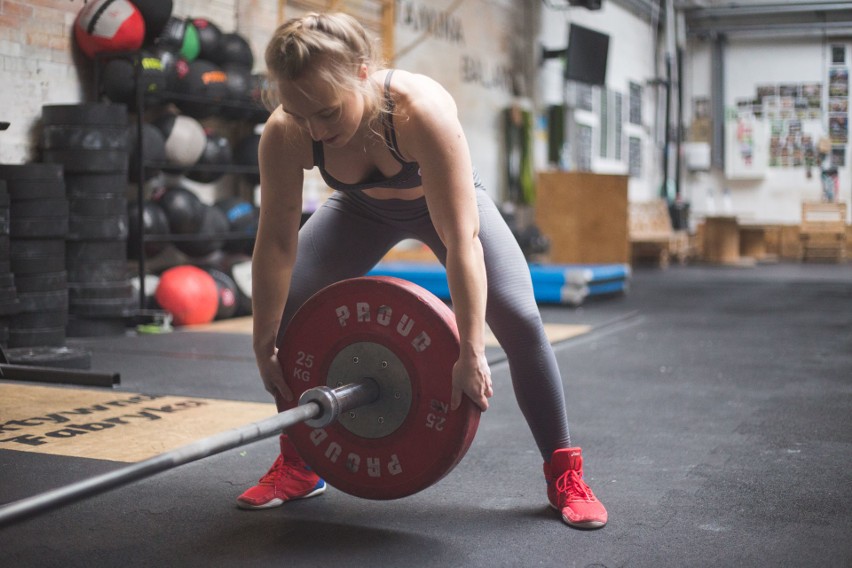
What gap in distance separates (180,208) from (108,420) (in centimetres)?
244

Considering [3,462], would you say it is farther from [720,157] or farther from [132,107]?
[720,157]

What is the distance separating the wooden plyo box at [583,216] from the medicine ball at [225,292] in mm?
3554

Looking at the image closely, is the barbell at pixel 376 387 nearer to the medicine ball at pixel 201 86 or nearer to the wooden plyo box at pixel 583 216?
the medicine ball at pixel 201 86

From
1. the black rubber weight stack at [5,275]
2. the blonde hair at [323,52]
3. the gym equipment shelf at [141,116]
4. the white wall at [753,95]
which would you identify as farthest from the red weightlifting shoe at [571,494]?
the white wall at [753,95]

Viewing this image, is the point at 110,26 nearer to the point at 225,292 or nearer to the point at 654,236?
the point at 225,292

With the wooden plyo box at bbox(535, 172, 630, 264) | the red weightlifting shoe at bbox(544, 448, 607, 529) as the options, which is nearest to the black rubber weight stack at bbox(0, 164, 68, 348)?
the red weightlifting shoe at bbox(544, 448, 607, 529)

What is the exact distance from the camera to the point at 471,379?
1514 mm

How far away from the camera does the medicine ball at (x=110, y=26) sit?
444 centimetres

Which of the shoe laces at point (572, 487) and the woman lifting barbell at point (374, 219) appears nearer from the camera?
the woman lifting barbell at point (374, 219)

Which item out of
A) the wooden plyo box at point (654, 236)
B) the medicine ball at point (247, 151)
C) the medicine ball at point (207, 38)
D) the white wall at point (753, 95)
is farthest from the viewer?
the white wall at point (753, 95)

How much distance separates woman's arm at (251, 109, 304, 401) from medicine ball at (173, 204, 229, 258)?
3.38 metres

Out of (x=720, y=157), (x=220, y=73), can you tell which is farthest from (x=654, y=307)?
(x=720, y=157)

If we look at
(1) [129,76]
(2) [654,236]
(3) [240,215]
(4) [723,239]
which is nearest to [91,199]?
(1) [129,76]

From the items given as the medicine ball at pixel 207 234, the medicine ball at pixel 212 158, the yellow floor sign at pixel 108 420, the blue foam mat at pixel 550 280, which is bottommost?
the yellow floor sign at pixel 108 420
